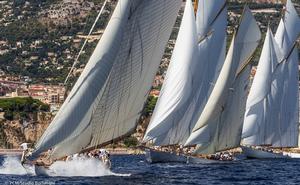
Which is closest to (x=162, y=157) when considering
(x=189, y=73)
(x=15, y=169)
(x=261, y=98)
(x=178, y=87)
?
(x=178, y=87)

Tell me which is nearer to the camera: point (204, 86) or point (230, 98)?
point (204, 86)

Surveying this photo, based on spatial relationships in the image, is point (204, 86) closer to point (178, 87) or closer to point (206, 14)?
point (206, 14)

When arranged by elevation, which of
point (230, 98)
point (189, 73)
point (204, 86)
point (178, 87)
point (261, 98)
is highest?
point (261, 98)

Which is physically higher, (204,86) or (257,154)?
(204,86)

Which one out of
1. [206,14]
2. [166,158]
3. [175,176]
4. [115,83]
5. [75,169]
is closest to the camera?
[115,83]

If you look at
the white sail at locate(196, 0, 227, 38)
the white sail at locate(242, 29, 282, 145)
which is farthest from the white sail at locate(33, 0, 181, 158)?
the white sail at locate(242, 29, 282, 145)

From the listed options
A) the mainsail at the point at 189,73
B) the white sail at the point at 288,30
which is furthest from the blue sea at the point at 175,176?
the white sail at the point at 288,30

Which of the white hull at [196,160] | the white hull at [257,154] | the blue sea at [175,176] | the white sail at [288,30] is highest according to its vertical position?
the white sail at [288,30]

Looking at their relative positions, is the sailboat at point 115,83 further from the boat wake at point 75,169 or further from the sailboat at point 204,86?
the sailboat at point 204,86
